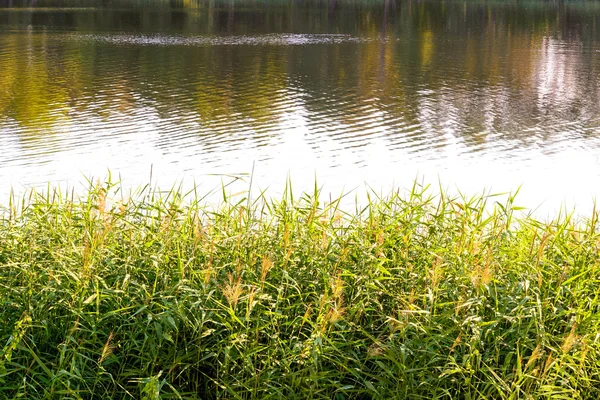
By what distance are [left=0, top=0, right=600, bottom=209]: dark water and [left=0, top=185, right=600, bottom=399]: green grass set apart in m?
0.77

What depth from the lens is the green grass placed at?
4555mm

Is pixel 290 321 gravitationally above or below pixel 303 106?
below

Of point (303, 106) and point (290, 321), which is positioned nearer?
point (290, 321)

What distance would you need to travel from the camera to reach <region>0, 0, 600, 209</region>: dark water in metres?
15.0

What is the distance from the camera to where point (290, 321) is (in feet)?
15.9

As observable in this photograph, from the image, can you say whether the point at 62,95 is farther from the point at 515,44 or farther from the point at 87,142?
the point at 515,44

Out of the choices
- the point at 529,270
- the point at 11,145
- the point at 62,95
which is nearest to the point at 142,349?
the point at 529,270

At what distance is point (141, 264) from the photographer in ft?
16.9

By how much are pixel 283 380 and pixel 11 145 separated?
510 inches

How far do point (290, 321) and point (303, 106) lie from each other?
17.0 metres

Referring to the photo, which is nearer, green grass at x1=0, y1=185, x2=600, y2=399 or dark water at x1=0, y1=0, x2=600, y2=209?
green grass at x1=0, y1=185, x2=600, y2=399

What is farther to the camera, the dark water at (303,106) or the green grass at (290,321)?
the dark water at (303,106)

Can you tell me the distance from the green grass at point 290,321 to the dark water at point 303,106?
77 cm

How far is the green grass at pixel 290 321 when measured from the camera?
4.55 metres
